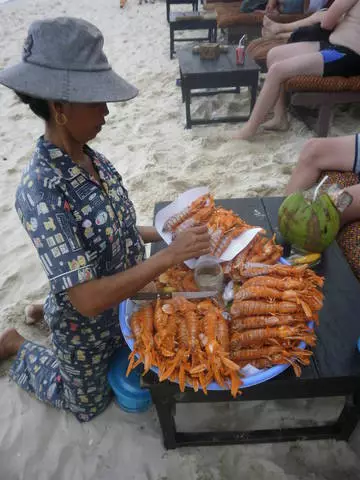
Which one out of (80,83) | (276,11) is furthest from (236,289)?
(276,11)

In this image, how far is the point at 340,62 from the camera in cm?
411

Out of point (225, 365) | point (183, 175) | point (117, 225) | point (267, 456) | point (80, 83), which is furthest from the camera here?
point (183, 175)

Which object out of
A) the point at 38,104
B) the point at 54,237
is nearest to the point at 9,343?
the point at 54,237

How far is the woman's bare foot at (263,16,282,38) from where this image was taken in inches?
223

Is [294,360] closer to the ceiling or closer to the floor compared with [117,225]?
closer to the floor

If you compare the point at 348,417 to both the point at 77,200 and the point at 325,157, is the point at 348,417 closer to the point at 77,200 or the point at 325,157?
the point at 77,200

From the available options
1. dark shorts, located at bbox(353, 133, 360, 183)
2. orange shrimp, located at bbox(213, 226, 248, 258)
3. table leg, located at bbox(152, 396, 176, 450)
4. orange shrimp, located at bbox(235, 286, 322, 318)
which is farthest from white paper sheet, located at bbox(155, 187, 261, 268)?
dark shorts, located at bbox(353, 133, 360, 183)

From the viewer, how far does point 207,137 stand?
4.77m

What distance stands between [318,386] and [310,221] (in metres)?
0.77

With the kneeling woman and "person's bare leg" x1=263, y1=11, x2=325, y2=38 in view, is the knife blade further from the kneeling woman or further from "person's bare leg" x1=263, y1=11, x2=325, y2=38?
"person's bare leg" x1=263, y1=11, x2=325, y2=38

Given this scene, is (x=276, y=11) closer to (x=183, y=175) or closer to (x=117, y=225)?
(x=183, y=175)

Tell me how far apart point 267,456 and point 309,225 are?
1.29 m

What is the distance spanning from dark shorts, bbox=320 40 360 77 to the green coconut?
9.91ft

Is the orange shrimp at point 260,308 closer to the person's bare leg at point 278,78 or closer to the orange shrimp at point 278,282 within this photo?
the orange shrimp at point 278,282
